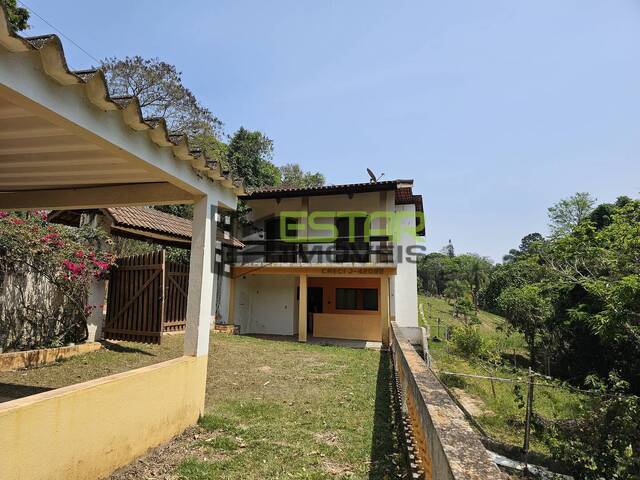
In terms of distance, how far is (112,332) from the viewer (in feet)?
27.4

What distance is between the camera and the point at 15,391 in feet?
15.8

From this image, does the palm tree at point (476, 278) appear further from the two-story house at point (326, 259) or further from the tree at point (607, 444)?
the tree at point (607, 444)

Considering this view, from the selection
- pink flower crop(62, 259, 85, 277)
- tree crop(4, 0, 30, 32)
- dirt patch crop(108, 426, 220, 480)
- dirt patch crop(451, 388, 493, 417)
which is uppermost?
tree crop(4, 0, 30, 32)

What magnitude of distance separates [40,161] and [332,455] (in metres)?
4.30

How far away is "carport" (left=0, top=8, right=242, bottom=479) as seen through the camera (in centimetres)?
240

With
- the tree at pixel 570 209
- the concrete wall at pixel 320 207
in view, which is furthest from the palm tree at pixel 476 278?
the concrete wall at pixel 320 207

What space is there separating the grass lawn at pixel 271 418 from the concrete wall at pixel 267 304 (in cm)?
673

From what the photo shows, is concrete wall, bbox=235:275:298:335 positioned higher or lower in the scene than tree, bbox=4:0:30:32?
lower

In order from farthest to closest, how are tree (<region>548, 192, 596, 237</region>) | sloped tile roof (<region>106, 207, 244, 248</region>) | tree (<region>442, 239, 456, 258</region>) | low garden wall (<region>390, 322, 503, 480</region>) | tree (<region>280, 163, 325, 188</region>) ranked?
1. tree (<region>442, 239, 456, 258</region>)
2. tree (<region>548, 192, 596, 237</region>)
3. tree (<region>280, 163, 325, 188</region>)
4. sloped tile roof (<region>106, 207, 244, 248</region>)
5. low garden wall (<region>390, 322, 503, 480</region>)

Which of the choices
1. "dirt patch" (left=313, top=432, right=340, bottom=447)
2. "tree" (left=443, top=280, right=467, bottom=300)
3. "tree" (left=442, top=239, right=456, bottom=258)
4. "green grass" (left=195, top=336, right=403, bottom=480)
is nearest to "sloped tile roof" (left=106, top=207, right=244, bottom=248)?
"green grass" (left=195, top=336, right=403, bottom=480)

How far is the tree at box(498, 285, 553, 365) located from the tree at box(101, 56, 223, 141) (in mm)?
21836

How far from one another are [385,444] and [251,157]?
22.9m

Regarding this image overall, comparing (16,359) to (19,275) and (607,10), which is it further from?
(607,10)

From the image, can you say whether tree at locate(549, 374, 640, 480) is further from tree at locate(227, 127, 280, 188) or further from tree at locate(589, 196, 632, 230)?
tree at locate(589, 196, 632, 230)
